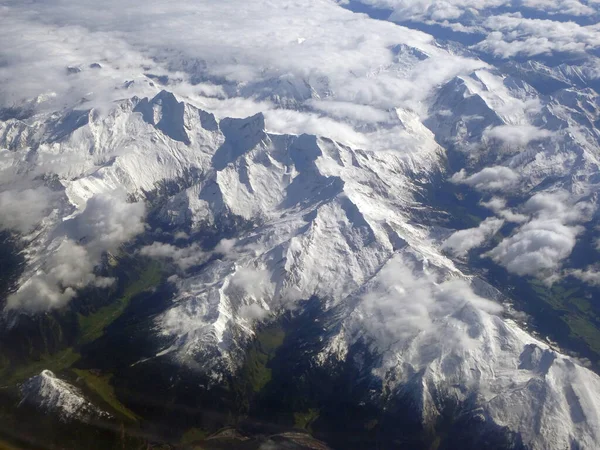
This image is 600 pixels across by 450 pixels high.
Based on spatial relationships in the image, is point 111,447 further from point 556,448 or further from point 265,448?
point 556,448

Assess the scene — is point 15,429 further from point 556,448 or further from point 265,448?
point 556,448

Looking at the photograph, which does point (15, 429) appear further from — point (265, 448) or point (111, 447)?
point (265, 448)

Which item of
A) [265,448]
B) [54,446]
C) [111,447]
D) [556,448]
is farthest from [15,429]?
[556,448]

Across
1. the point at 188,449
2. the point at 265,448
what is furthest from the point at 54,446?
the point at 265,448

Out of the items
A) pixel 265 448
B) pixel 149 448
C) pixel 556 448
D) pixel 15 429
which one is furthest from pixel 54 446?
pixel 556 448

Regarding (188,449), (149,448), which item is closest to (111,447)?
(149,448)

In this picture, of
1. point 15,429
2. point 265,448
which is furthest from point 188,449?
point 15,429

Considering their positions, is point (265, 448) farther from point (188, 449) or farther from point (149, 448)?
point (149, 448)
